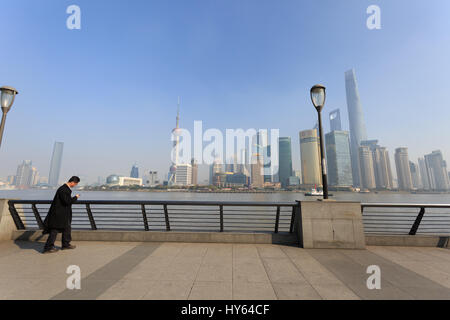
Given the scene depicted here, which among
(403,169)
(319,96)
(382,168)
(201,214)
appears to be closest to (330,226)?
(201,214)

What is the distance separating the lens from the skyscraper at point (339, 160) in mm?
133500

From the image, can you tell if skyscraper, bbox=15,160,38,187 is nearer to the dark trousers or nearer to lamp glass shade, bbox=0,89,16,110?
lamp glass shade, bbox=0,89,16,110

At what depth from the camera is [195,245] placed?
19.2ft

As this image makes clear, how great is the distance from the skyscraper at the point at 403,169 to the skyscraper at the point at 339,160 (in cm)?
4111

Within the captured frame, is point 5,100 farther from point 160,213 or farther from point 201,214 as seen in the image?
point 201,214

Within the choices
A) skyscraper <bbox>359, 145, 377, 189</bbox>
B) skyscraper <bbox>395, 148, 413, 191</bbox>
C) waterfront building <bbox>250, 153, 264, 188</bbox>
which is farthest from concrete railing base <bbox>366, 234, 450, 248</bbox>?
skyscraper <bbox>395, 148, 413, 191</bbox>

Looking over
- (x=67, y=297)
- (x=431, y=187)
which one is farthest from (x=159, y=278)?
(x=431, y=187)

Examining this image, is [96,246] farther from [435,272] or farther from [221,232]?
[435,272]

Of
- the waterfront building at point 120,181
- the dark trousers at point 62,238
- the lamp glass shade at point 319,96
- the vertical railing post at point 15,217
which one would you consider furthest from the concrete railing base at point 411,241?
the waterfront building at point 120,181

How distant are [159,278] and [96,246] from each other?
334 centimetres

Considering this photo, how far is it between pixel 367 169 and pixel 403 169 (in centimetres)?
2310

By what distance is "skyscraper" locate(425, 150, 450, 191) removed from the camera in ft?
487

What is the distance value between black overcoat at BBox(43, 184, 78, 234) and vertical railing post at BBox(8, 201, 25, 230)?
2.31 metres

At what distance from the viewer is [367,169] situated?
15650 centimetres
